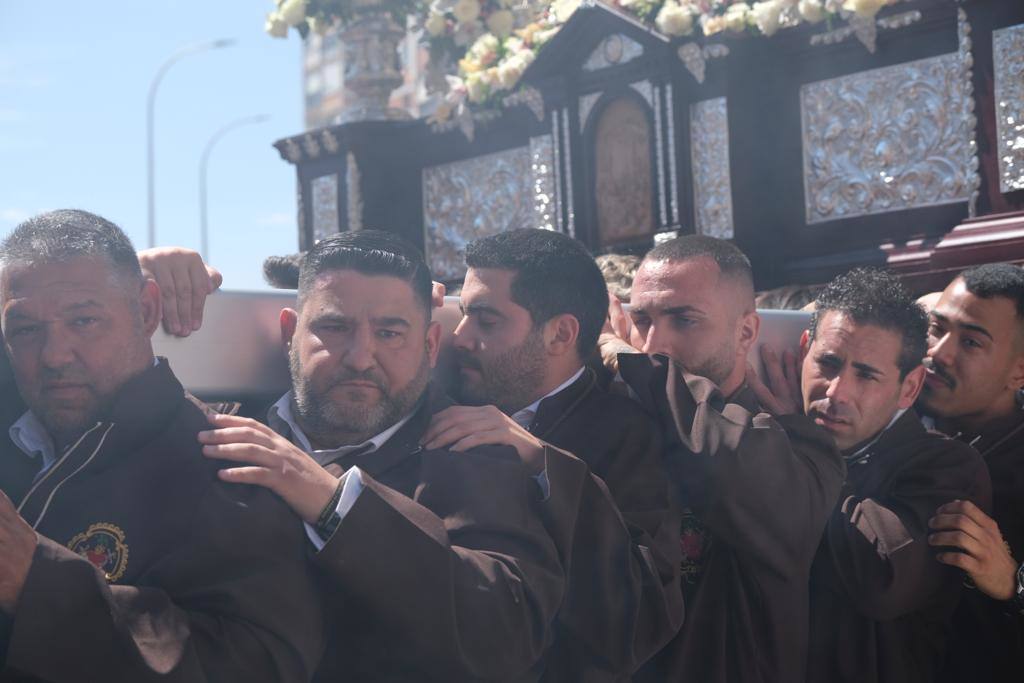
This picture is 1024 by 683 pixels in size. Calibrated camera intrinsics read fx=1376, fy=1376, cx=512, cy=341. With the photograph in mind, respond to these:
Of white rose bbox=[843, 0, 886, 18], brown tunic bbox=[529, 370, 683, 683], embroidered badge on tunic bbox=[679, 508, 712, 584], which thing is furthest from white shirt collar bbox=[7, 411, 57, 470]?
white rose bbox=[843, 0, 886, 18]

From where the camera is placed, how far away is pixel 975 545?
11.3 ft

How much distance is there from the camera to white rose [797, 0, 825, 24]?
5.60m

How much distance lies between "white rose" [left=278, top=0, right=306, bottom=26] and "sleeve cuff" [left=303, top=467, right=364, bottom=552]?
5.09 meters

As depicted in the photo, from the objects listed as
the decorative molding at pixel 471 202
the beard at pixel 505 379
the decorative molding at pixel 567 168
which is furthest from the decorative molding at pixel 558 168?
the beard at pixel 505 379

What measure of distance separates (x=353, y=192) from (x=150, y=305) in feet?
14.7

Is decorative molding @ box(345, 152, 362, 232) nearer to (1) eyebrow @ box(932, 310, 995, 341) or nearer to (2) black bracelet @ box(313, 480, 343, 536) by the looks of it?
(1) eyebrow @ box(932, 310, 995, 341)

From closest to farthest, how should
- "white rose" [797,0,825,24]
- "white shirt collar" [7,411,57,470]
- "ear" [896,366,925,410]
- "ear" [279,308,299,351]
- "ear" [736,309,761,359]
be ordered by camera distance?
"white shirt collar" [7,411,57,470], "ear" [279,308,299,351], "ear" [736,309,761,359], "ear" [896,366,925,410], "white rose" [797,0,825,24]

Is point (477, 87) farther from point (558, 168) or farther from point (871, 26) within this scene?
point (871, 26)

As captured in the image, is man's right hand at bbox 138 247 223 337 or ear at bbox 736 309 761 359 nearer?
man's right hand at bbox 138 247 223 337

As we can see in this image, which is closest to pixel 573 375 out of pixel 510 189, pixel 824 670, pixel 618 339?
pixel 618 339

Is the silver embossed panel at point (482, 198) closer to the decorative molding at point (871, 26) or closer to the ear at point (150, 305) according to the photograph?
the decorative molding at point (871, 26)

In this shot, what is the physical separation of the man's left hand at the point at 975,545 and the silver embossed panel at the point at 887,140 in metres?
2.06

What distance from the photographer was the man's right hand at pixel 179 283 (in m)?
2.90

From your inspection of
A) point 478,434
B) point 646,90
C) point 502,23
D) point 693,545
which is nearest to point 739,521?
point 693,545
